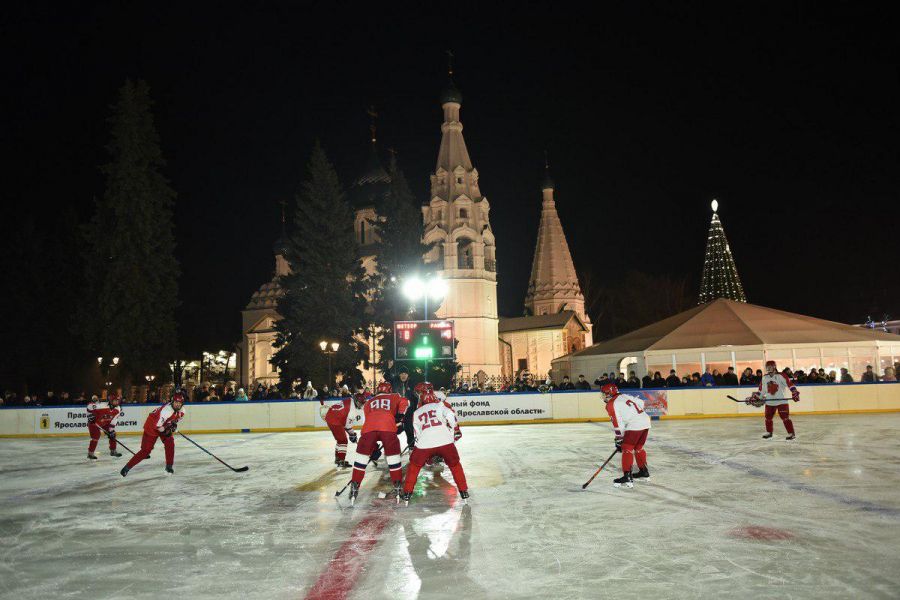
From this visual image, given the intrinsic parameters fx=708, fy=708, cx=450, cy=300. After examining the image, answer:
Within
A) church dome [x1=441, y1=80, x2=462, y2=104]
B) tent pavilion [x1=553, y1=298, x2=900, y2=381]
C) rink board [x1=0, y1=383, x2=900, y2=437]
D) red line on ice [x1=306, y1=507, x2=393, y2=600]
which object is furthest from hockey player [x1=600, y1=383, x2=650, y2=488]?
church dome [x1=441, y1=80, x2=462, y2=104]

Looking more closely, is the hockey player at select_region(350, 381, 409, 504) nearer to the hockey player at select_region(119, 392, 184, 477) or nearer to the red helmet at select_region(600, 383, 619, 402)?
the red helmet at select_region(600, 383, 619, 402)

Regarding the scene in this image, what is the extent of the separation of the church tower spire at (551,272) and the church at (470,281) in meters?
0.13

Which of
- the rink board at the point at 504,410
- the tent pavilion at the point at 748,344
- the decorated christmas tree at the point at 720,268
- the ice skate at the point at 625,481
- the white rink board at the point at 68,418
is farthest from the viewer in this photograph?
the decorated christmas tree at the point at 720,268

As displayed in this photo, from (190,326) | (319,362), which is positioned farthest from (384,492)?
(190,326)

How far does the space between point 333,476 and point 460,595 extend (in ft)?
25.7

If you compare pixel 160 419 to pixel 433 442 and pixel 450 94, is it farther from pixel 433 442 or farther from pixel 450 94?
pixel 450 94

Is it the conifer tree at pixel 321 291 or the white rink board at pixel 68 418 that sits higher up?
the conifer tree at pixel 321 291

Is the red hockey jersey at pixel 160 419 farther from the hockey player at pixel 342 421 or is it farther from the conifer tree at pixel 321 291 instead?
the conifer tree at pixel 321 291

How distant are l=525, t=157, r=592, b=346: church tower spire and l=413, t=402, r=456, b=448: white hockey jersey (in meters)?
82.1

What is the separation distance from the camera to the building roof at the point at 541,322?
8138 cm

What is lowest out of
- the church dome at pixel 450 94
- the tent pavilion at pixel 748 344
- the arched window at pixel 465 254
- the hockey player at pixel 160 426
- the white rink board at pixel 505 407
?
the white rink board at pixel 505 407

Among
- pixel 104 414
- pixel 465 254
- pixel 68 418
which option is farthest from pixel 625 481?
pixel 465 254

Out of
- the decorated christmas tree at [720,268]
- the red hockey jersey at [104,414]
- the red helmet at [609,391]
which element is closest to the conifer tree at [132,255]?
the red hockey jersey at [104,414]

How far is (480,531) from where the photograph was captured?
8.12 m
